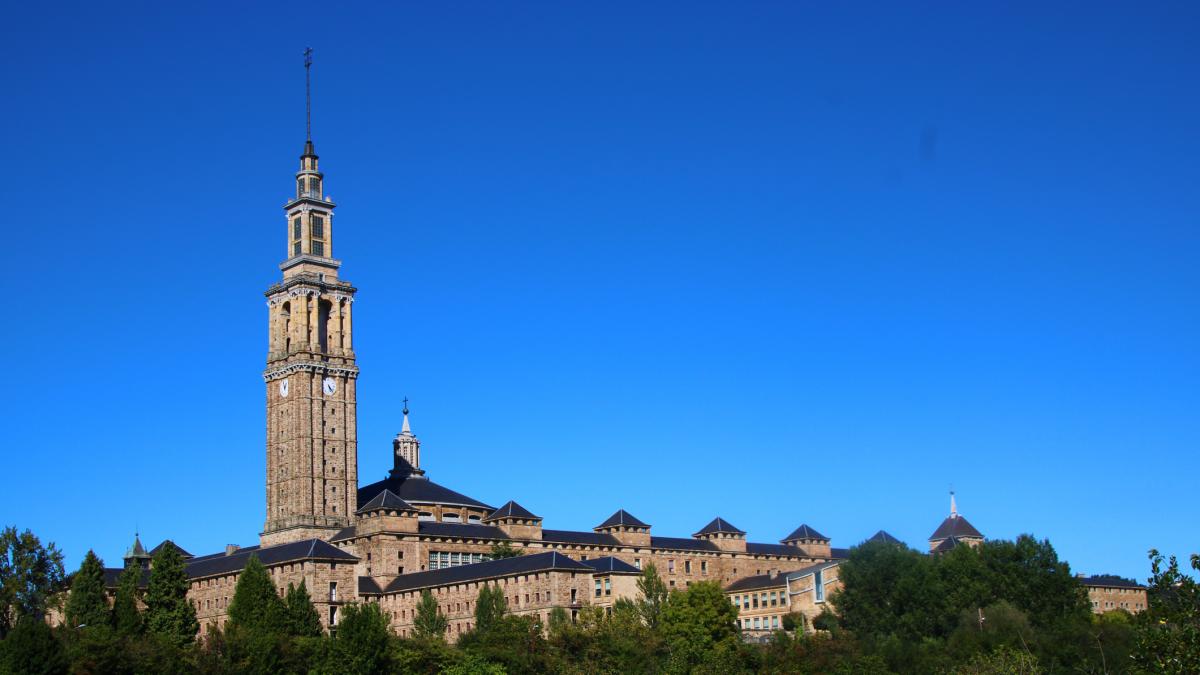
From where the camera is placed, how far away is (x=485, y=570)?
309 feet

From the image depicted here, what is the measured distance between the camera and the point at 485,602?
87375 mm

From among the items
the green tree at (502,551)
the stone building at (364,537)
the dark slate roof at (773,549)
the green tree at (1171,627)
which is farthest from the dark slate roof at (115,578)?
the green tree at (1171,627)

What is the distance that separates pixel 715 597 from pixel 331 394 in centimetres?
3740

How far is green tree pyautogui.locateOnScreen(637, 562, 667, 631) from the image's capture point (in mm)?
86463

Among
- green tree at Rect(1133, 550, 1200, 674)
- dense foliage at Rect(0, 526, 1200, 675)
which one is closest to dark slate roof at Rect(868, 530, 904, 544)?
dense foliage at Rect(0, 526, 1200, 675)

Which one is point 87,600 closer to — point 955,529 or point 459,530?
point 459,530

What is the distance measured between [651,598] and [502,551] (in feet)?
53.6

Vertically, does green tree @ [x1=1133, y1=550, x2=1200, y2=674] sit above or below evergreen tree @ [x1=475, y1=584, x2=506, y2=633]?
below

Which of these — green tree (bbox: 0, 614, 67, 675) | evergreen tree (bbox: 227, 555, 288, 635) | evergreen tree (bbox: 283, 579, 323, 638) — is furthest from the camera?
evergreen tree (bbox: 283, 579, 323, 638)

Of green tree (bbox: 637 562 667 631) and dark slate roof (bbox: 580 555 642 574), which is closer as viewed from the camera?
green tree (bbox: 637 562 667 631)

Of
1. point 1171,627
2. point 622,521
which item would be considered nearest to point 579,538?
point 622,521

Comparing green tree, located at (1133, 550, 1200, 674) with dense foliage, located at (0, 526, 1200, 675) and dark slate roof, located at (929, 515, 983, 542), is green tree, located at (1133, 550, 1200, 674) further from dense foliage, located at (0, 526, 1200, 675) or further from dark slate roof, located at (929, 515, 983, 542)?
dark slate roof, located at (929, 515, 983, 542)

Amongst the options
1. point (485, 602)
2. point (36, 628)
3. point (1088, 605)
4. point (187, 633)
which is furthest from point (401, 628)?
point (1088, 605)

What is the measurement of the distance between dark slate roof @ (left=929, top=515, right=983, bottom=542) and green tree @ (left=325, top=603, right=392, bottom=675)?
209 ft
